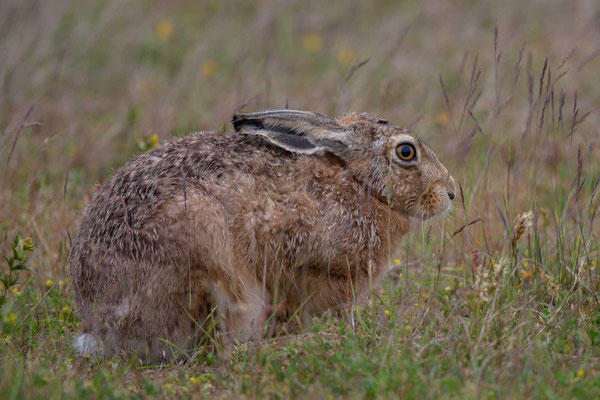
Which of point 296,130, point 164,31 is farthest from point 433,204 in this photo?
point 164,31

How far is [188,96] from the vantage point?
9.80 meters

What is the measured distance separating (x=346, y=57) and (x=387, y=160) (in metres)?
5.66

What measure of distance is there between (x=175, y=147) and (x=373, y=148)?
137 centimetres

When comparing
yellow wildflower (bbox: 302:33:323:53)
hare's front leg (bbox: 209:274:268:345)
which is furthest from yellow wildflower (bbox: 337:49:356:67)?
hare's front leg (bbox: 209:274:268:345)

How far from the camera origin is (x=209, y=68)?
10.6 metres

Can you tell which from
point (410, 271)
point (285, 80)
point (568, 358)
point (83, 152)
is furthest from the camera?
point (285, 80)

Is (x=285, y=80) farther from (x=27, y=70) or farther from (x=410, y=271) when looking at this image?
(x=410, y=271)

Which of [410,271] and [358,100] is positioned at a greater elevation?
[358,100]

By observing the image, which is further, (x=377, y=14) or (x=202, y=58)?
(x=377, y=14)

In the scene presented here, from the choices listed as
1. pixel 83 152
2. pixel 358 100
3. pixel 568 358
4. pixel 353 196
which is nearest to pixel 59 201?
pixel 83 152

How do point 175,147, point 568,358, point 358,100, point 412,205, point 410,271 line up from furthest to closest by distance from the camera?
point 358,100, point 410,271, point 412,205, point 175,147, point 568,358

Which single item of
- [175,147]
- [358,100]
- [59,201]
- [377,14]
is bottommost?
[59,201]

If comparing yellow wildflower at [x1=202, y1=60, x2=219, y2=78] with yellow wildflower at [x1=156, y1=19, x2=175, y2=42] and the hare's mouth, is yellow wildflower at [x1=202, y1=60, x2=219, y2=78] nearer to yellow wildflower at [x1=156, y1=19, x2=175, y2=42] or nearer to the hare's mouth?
yellow wildflower at [x1=156, y1=19, x2=175, y2=42]

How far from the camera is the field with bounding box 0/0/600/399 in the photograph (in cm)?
427
